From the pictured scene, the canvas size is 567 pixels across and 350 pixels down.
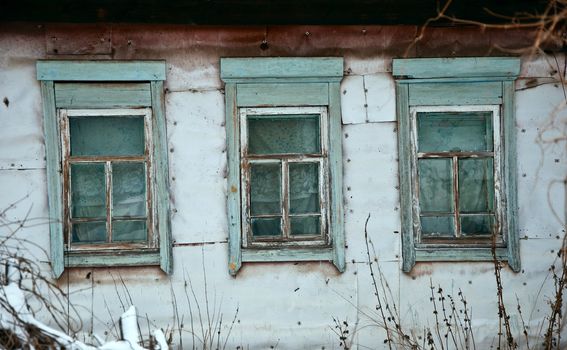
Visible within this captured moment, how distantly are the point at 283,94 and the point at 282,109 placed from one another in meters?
0.13

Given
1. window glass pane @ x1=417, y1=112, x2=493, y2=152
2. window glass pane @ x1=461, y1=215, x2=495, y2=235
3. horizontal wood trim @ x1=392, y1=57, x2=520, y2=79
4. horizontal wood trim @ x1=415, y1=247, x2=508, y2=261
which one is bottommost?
horizontal wood trim @ x1=415, y1=247, x2=508, y2=261

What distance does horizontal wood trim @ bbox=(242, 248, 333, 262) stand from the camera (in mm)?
7234

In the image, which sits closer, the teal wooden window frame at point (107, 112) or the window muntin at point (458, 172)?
the teal wooden window frame at point (107, 112)

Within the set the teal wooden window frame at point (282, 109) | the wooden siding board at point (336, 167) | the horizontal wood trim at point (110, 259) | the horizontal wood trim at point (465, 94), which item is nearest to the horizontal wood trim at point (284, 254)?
the teal wooden window frame at point (282, 109)

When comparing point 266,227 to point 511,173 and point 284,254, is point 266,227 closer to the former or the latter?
point 284,254

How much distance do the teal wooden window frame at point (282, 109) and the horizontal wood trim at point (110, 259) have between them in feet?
2.20

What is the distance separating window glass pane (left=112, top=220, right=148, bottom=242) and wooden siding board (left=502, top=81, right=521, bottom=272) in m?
3.05

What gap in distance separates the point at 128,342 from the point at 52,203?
241cm

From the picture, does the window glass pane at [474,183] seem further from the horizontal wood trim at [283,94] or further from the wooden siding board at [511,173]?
the horizontal wood trim at [283,94]

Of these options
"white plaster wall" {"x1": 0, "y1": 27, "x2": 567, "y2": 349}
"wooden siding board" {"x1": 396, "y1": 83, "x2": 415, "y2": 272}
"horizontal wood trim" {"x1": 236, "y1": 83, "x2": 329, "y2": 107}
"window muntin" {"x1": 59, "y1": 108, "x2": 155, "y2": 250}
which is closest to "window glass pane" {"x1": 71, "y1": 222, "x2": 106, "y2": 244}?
"window muntin" {"x1": 59, "y1": 108, "x2": 155, "y2": 250}

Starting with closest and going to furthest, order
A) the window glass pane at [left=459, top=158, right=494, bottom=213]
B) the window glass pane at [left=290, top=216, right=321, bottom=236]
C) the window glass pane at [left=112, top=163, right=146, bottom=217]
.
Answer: the window glass pane at [left=112, top=163, right=146, bottom=217] → the window glass pane at [left=290, top=216, right=321, bottom=236] → the window glass pane at [left=459, top=158, right=494, bottom=213]

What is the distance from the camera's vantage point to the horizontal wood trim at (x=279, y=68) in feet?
23.7

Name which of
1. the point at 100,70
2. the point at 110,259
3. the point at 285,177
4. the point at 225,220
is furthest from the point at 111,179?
Result: the point at 285,177

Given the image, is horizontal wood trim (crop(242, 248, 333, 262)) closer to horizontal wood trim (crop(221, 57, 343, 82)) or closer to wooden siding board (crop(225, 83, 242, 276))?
wooden siding board (crop(225, 83, 242, 276))
